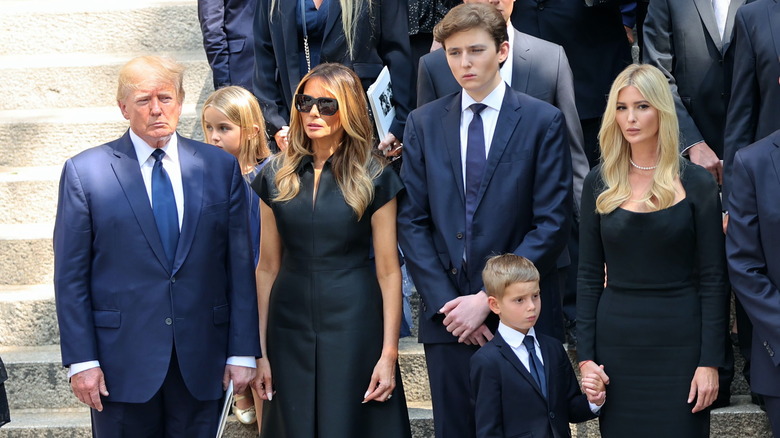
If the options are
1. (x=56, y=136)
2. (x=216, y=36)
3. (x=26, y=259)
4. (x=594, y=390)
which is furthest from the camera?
(x=56, y=136)

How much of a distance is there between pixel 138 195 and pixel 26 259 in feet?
7.56

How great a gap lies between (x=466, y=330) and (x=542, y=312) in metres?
0.34

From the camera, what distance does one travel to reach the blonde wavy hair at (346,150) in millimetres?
4160

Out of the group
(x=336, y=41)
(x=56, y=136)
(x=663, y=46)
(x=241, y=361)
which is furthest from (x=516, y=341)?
(x=56, y=136)

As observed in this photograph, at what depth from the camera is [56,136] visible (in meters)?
A: 6.72

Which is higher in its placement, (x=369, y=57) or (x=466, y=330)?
(x=369, y=57)

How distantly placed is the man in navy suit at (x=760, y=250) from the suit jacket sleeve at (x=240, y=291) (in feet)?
5.77

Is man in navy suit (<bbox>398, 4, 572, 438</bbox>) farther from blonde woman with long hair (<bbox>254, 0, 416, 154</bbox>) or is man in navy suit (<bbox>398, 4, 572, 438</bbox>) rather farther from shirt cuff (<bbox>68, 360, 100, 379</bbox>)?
shirt cuff (<bbox>68, 360, 100, 379</bbox>)

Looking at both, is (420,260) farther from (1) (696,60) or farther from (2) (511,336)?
(1) (696,60)

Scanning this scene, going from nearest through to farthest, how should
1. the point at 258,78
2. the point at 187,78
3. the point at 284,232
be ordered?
1. the point at 284,232
2. the point at 258,78
3. the point at 187,78

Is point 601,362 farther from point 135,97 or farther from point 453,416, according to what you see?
point 135,97

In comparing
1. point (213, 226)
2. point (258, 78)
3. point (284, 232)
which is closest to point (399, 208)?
point (284, 232)

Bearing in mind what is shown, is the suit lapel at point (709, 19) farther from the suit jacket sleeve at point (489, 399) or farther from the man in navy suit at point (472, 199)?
the suit jacket sleeve at point (489, 399)

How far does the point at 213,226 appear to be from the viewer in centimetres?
407
